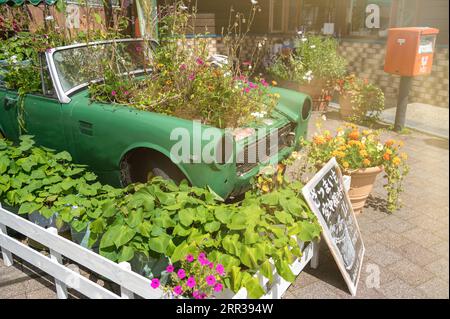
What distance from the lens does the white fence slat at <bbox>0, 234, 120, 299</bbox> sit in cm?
254

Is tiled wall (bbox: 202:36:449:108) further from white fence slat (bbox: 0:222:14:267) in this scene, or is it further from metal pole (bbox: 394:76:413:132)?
white fence slat (bbox: 0:222:14:267)

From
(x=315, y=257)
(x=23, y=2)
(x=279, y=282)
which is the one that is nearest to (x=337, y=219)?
(x=315, y=257)

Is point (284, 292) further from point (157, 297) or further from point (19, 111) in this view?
point (19, 111)

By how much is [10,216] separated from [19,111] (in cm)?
167

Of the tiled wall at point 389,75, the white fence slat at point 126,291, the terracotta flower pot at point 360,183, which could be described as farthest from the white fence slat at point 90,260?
the tiled wall at point 389,75

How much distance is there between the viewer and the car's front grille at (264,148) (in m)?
3.54

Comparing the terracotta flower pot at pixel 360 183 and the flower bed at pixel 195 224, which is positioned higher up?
the flower bed at pixel 195 224

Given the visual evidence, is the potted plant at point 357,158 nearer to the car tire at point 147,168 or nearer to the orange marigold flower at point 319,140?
the orange marigold flower at point 319,140

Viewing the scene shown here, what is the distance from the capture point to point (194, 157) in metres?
3.23

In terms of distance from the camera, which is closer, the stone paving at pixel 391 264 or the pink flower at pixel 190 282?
the pink flower at pixel 190 282

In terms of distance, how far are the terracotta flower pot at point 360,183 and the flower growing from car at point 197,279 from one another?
6.20 ft

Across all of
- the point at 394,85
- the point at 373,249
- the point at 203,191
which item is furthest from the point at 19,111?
the point at 394,85

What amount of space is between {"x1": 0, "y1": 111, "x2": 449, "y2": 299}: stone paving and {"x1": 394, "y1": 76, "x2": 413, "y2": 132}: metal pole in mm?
2145

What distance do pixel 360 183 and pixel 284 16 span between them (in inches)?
332
